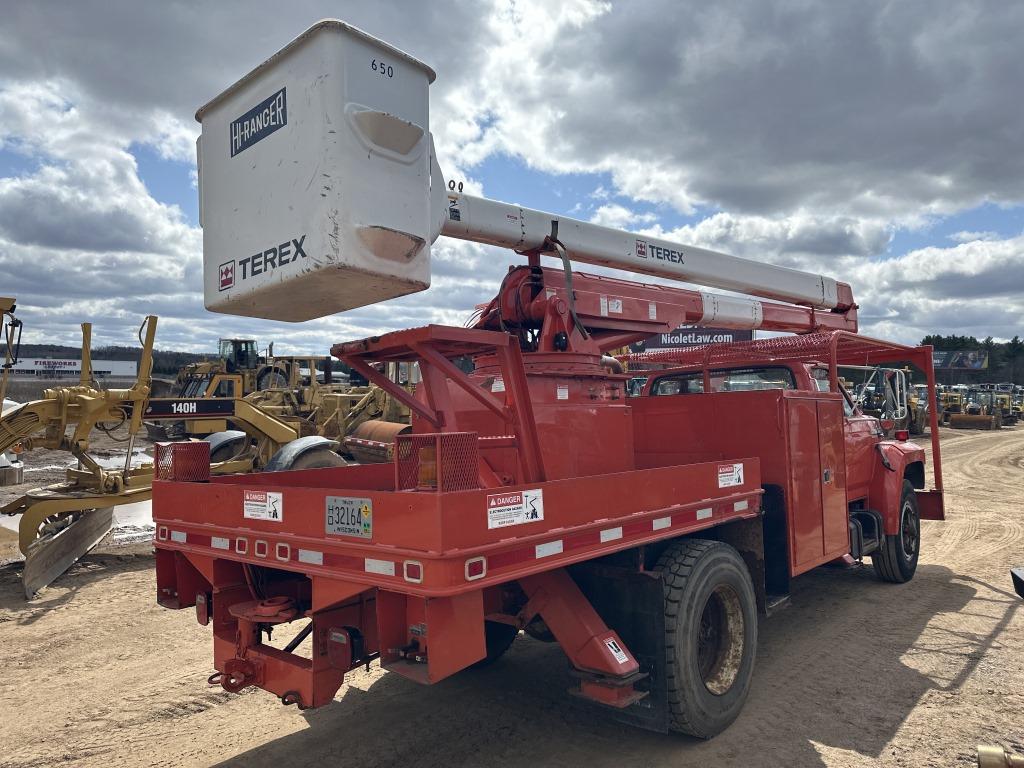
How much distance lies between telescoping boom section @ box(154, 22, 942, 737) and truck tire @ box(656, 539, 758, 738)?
0.05 ft

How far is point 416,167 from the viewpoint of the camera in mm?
3479

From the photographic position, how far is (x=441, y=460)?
9.26ft

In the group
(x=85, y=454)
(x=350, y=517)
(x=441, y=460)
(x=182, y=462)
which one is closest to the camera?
(x=441, y=460)

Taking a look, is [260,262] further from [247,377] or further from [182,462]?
[247,377]

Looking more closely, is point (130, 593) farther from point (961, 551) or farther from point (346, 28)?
point (961, 551)

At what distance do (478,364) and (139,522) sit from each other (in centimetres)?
783

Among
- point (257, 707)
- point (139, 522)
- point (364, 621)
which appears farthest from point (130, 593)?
point (364, 621)

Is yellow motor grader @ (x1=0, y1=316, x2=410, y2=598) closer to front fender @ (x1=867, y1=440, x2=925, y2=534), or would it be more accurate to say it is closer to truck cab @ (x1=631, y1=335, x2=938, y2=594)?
truck cab @ (x1=631, y1=335, x2=938, y2=594)

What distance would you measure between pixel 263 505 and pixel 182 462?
1072 millimetres

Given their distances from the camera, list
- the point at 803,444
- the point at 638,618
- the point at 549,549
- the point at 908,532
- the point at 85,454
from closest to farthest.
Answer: the point at 549,549, the point at 638,618, the point at 803,444, the point at 908,532, the point at 85,454

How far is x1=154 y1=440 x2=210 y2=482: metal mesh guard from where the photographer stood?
13.9 feet

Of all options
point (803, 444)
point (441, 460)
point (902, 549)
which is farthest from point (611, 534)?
point (902, 549)

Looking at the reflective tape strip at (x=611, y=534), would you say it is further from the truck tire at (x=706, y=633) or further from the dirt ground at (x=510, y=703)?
the dirt ground at (x=510, y=703)

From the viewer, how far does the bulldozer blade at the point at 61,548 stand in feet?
22.9
